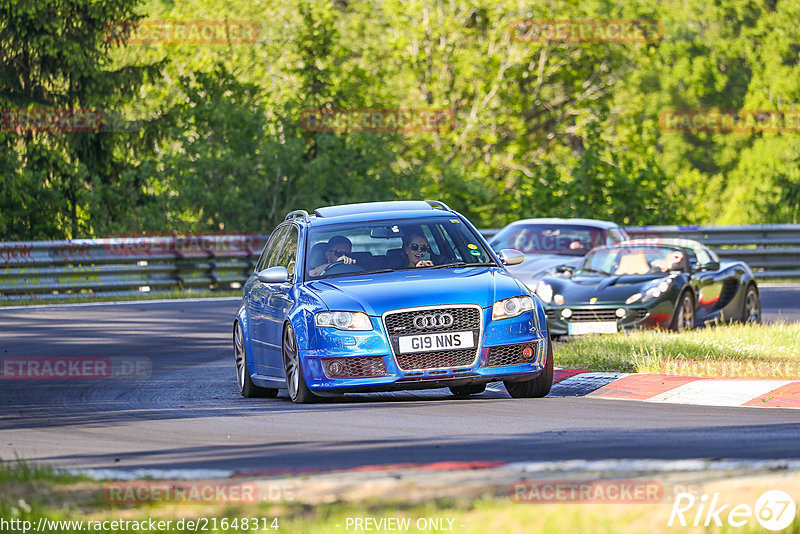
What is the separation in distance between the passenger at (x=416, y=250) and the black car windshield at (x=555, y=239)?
9.44 meters

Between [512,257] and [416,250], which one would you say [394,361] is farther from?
[512,257]

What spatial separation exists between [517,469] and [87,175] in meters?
27.0

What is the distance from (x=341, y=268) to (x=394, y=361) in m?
1.42

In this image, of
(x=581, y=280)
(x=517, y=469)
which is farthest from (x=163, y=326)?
(x=517, y=469)

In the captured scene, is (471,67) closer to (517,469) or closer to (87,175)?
Answer: (87,175)

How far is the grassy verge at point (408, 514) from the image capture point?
5219 millimetres

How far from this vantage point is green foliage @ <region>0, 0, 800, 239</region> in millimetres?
31281

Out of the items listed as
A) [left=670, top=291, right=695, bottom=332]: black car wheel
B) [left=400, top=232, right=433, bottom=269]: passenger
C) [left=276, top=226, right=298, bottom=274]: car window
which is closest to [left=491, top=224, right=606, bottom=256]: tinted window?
[left=670, top=291, right=695, bottom=332]: black car wheel

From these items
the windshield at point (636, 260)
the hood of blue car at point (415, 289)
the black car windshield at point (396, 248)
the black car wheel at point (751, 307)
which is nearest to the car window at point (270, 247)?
the black car windshield at point (396, 248)

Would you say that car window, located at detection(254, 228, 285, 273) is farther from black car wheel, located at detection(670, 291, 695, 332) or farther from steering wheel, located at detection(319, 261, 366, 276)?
black car wheel, located at detection(670, 291, 695, 332)

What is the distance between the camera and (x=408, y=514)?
5.46 meters

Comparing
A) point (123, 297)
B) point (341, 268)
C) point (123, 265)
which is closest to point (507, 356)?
point (341, 268)

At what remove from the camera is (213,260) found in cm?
2642

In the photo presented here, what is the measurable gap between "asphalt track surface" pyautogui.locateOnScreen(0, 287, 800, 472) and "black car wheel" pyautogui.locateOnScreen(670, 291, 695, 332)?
5428 mm
